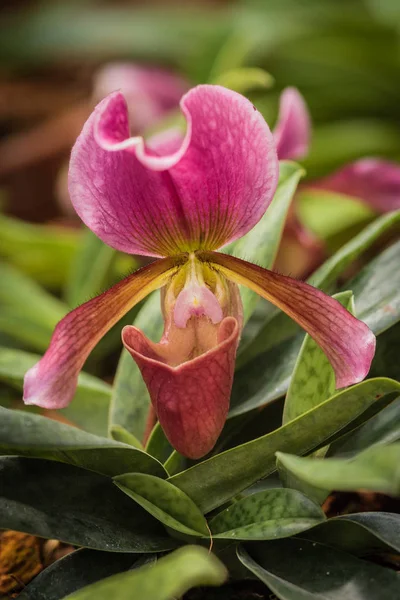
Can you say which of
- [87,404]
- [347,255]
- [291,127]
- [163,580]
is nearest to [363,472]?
[163,580]

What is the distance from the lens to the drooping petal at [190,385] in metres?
0.68

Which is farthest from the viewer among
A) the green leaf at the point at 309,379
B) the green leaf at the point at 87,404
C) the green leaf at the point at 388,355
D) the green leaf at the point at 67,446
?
the green leaf at the point at 87,404

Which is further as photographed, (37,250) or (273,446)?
(37,250)

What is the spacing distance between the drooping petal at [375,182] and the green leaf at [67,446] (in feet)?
2.29

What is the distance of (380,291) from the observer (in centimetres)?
87

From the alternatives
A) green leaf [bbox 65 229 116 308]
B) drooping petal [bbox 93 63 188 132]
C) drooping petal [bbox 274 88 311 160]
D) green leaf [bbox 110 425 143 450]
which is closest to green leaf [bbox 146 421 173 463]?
green leaf [bbox 110 425 143 450]

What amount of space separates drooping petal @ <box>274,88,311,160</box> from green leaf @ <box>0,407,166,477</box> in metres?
0.53

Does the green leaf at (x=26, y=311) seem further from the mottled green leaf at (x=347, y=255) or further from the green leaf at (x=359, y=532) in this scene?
A: the green leaf at (x=359, y=532)

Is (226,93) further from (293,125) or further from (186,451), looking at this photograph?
(293,125)

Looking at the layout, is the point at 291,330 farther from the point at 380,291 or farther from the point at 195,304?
the point at 195,304

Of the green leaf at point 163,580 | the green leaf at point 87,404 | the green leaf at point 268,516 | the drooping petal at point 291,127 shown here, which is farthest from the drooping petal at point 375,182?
the green leaf at point 163,580

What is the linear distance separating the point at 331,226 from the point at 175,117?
445mm

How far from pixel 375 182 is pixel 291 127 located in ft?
0.76

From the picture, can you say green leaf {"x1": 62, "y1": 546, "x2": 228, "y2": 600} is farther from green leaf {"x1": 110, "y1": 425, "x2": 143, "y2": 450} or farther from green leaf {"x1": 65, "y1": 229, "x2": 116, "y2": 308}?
green leaf {"x1": 65, "y1": 229, "x2": 116, "y2": 308}
